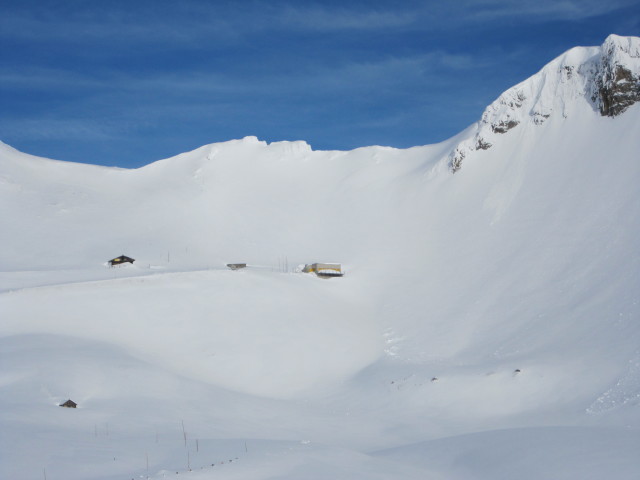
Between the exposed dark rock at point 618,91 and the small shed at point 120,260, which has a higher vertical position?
the exposed dark rock at point 618,91

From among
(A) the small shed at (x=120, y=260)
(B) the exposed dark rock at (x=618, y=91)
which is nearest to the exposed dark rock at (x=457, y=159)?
(B) the exposed dark rock at (x=618, y=91)

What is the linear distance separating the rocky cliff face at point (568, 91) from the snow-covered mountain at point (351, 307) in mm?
307

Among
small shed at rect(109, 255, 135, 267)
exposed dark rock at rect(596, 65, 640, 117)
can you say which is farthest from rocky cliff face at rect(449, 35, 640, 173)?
small shed at rect(109, 255, 135, 267)

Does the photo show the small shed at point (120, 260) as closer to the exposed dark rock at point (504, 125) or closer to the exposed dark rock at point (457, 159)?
the exposed dark rock at point (457, 159)

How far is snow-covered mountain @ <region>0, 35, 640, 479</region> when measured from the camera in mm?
21594

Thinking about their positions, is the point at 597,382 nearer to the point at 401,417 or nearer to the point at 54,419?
the point at 401,417

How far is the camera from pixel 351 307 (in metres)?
57.0

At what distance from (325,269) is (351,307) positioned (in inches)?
352

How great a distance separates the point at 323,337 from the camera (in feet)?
153

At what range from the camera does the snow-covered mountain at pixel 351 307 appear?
70.8 ft

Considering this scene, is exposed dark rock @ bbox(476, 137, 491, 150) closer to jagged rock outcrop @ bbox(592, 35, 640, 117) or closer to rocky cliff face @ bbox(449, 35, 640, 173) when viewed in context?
rocky cliff face @ bbox(449, 35, 640, 173)

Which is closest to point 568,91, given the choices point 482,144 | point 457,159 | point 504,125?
point 504,125

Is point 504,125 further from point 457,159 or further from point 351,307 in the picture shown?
point 351,307

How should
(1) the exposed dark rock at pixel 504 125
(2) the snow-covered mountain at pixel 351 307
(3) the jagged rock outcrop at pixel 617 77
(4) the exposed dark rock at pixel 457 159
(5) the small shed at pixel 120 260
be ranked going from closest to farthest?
→ (2) the snow-covered mountain at pixel 351 307, (5) the small shed at pixel 120 260, (3) the jagged rock outcrop at pixel 617 77, (1) the exposed dark rock at pixel 504 125, (4) the exposed dark rock at pixel 457 159
